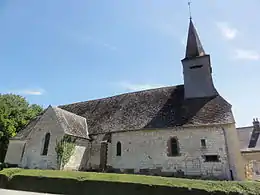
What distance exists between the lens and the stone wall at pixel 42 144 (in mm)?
16359

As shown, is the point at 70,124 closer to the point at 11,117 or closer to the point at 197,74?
the point at 197,74

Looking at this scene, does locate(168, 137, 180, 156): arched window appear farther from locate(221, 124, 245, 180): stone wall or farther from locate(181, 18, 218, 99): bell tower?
locate(181, 18, 218, 99): bell tower

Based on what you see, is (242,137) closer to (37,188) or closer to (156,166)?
(156,166)

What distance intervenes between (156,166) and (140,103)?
6546mm

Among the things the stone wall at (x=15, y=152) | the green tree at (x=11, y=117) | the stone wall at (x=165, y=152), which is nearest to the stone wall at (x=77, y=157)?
the stone wall at (x=165, y=152)

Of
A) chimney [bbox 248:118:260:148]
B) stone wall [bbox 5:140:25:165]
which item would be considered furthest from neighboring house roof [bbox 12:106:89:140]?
chimney [bbox 248:118:260:148]

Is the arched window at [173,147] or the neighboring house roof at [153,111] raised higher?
the neighboring house roof at [153,111]

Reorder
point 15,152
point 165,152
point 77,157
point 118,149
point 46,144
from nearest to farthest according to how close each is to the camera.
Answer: point 165,152, point 46,144, point 77,157, point 118,149, point 15,152

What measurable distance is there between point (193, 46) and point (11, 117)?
78.2 feet

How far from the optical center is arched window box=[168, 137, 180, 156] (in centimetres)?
1555

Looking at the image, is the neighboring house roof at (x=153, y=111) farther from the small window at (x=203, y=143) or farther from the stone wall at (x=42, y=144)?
the stone wall at (x=42, y=144)

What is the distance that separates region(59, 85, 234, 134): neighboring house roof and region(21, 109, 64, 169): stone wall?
3616 millimetres

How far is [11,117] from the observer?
26.2 meters

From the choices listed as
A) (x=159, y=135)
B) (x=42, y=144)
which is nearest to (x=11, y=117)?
(x=42, y=144)
